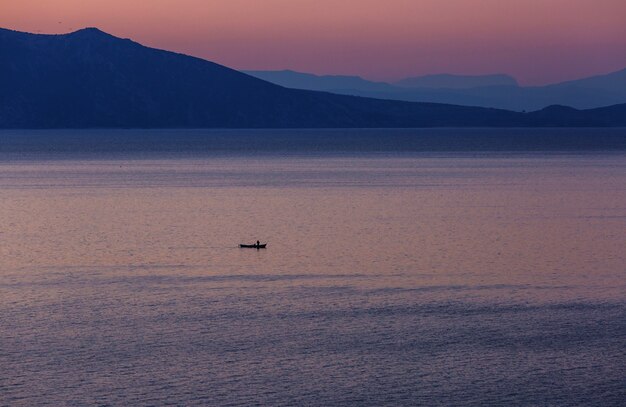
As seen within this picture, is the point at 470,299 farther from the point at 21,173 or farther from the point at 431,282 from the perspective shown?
the point at 21,173

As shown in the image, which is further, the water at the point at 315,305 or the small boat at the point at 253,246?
the small boat at the point at 253,246

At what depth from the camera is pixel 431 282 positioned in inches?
2611

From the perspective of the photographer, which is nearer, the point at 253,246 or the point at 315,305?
the point at 315,305

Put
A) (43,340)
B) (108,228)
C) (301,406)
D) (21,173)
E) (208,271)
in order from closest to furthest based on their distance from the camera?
1. (301,406)
2. (43,340)
3. (208,271)
4. (108,228)
5. (21,173)

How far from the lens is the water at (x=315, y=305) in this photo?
44094mm

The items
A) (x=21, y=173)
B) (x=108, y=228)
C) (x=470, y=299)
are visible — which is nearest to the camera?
(x=470, y=299)

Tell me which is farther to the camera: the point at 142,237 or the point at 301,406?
the point at 142,237

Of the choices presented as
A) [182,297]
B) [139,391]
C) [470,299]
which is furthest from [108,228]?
[139,391]

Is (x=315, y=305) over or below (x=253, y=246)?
over

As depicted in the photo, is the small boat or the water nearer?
the water

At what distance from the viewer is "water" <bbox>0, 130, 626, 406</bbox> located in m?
44.1

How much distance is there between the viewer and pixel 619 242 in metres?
84.6

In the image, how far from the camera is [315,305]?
58.6 metres

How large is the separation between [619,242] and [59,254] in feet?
136
